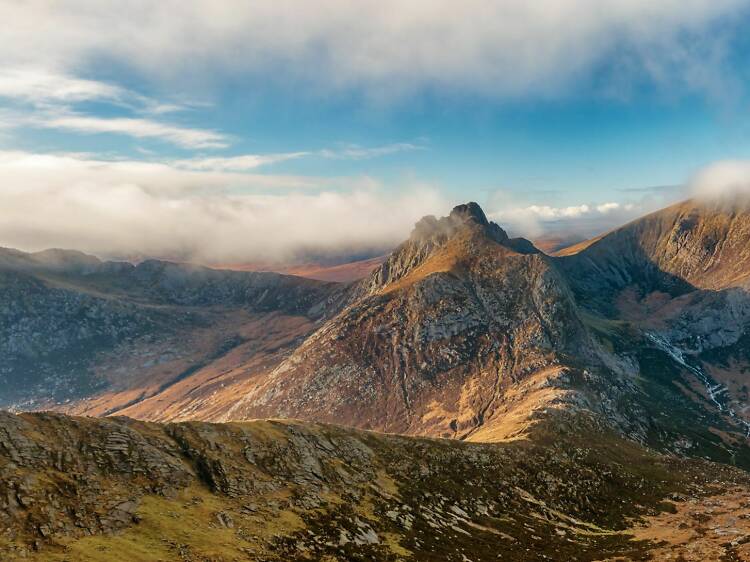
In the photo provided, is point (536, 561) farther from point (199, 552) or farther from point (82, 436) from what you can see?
point (82, 436)

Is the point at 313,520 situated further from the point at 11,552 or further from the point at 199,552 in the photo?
the point at 11,552

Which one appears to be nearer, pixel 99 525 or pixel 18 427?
pixel 99 525

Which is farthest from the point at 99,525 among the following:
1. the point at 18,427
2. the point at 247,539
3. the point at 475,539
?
the point at 475,539

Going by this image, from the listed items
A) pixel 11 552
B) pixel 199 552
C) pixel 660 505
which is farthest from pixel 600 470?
pixel 11 552

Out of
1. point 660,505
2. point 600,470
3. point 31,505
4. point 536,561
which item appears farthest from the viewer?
point 600,470

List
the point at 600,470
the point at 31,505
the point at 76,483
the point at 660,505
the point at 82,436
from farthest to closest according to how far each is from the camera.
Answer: the point at 600,470, the point at 660,505, the point at 82,436, the point at 76,483, the point at 31,505

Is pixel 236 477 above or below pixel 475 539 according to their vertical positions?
above

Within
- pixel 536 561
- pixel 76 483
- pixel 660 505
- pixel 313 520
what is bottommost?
pixel 660 505
